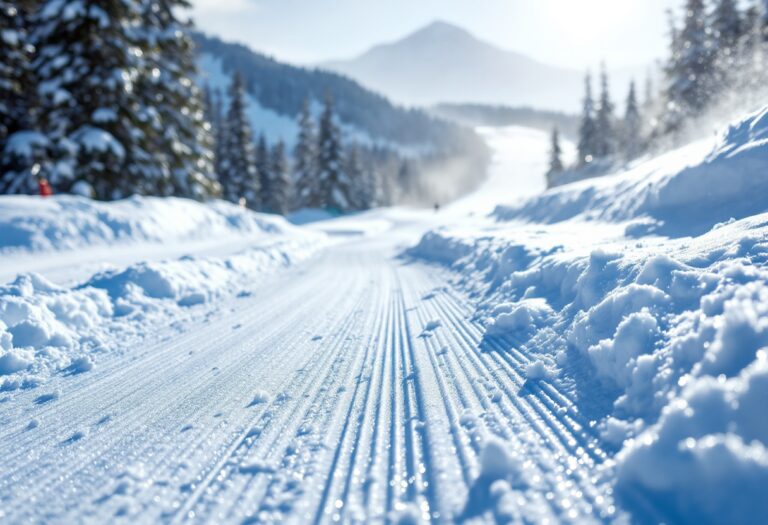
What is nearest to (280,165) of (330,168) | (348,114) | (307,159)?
(307,159)

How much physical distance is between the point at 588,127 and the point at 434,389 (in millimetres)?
49271

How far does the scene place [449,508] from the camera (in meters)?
1.88

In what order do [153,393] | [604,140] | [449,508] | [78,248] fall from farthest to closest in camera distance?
[604,140]
[78,248]
[153,393]
[449,508]

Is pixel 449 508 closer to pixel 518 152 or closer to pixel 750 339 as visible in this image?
pixel 750 339

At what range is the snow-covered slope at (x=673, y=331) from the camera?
1.80 metres

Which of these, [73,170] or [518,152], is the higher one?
[518,152]

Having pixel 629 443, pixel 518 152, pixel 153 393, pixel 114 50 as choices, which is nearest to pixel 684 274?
pixel 629 443

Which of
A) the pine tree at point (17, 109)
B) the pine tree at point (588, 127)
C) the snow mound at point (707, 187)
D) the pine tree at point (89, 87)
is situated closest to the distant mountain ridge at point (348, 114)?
the pine tree at point (588, 127)

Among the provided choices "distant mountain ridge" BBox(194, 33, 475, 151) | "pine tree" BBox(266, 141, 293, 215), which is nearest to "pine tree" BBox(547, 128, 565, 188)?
"pine tree" BBox(266, 141, 293, 215)

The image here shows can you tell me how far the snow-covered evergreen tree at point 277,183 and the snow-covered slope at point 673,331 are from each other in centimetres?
3648

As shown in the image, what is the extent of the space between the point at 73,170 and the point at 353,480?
14888 millimetres

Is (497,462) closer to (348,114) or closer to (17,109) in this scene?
(17,109)

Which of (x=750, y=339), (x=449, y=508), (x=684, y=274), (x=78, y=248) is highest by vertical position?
(x=78, y=248)

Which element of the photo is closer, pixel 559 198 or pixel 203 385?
pixel 203 385
